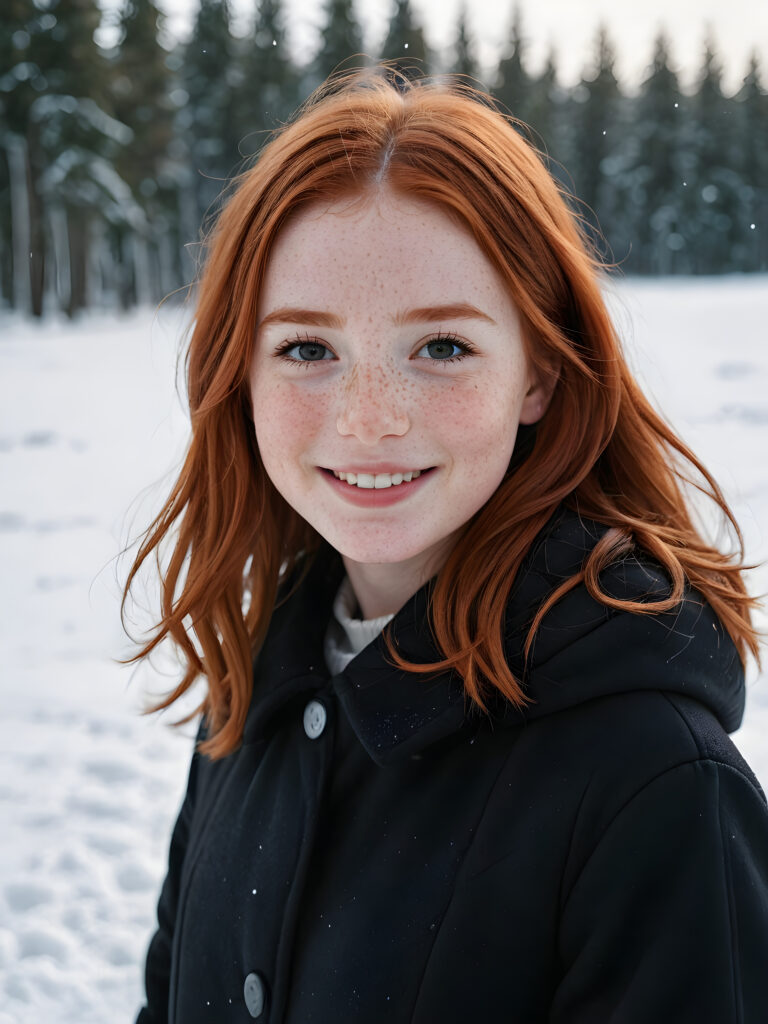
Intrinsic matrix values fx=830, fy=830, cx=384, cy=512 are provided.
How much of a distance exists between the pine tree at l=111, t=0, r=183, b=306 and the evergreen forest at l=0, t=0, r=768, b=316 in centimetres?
3

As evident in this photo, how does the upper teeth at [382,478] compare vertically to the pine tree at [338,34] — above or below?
below

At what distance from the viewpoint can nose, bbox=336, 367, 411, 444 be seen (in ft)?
3.67

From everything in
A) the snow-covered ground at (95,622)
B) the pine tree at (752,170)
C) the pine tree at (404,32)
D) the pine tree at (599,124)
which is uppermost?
the pine tree at (404,32)

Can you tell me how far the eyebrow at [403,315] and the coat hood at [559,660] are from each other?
0.33m

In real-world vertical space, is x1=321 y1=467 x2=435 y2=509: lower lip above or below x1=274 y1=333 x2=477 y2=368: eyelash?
below

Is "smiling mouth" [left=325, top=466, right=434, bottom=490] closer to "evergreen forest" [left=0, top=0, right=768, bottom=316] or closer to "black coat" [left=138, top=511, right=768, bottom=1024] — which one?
"black coat" [left=138, top=511, right=768, bottom=1024]

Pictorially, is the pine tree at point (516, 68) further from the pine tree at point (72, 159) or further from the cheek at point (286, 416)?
the cheek at point (286, 416)

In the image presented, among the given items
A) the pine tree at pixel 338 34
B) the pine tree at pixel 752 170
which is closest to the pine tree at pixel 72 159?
the pine tree at pixel 338 34

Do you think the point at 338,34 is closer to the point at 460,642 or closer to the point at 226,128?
the point at 226,128

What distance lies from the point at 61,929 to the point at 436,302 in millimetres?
2327

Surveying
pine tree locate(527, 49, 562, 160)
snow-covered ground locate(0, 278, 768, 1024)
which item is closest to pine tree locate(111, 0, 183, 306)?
snow-covered ground locate(0, 278, 768, 1024)

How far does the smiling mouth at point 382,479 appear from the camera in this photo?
116 centimetres

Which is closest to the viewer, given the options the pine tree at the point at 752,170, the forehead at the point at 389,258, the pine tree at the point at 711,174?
the forehead at the point at 389,258

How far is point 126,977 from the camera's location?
94.4 inches
